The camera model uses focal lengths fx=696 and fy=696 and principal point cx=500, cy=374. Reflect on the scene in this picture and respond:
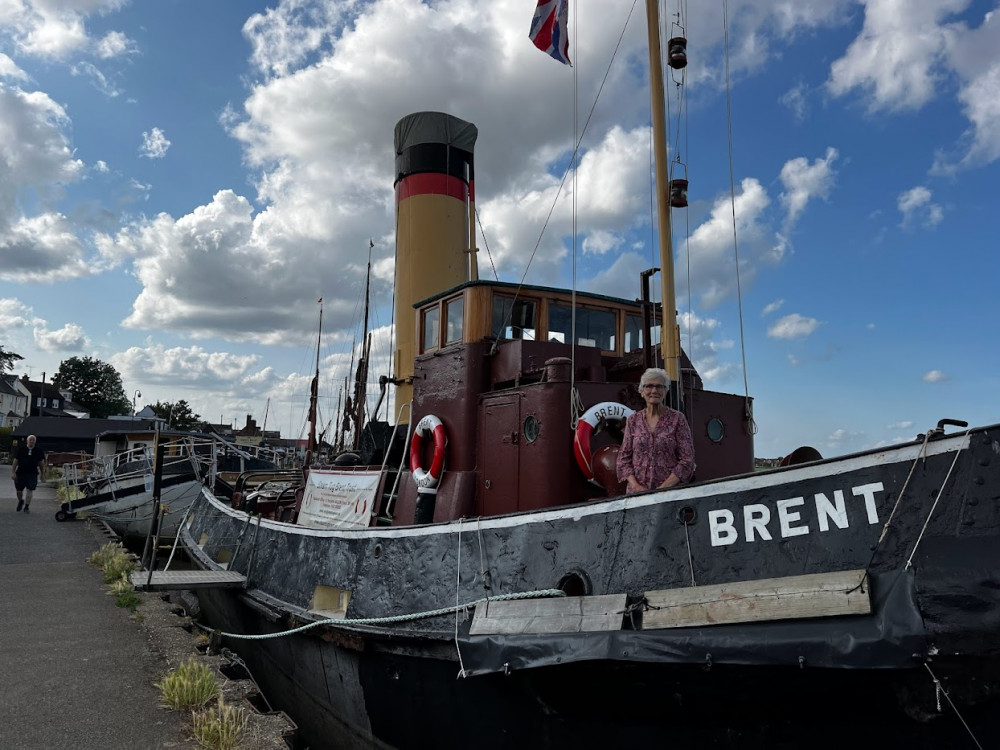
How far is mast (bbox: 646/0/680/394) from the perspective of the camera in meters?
5.10

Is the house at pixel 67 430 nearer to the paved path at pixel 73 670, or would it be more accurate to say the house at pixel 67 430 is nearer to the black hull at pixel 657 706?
the paved path at pixel 73 670

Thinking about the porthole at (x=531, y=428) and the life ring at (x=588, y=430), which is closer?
the life ring at (x=588, y=430)

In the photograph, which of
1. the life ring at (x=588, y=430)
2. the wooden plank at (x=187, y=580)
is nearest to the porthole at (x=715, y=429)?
the life ring at (x=588, y=430)

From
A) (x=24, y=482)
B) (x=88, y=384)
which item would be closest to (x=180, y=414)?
(x=88, y=384)

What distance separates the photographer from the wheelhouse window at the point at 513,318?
671 centimetres

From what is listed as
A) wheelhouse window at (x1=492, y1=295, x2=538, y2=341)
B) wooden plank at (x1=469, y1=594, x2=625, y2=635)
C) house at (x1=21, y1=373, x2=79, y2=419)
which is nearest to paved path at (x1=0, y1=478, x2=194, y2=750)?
wooden plank at (x1=469, y1=594, x2=625, y2=635)

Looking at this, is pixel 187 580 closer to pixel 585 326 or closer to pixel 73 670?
pixel 73 670

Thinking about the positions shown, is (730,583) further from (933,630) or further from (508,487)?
(508,487)

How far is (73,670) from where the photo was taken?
18.4ft

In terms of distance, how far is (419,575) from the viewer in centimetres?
527

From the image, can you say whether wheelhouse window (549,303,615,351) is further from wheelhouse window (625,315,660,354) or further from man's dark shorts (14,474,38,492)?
man's dark shorts (14,474,38,492)

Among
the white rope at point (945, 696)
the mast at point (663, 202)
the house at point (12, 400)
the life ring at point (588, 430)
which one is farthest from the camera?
the house at point (12, 400)

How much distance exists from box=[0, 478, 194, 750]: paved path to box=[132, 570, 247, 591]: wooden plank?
0.38 metres

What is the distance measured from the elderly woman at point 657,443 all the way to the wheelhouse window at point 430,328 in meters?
3.23
